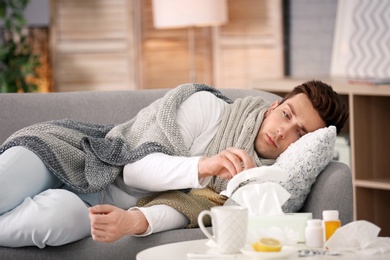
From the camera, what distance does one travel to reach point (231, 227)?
1.88 m

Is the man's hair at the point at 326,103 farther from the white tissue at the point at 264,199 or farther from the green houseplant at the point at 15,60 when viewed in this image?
the green houseplant at the point at 15,60

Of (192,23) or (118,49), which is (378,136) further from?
(118,49)

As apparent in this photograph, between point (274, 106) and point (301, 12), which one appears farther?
point (301, 12)

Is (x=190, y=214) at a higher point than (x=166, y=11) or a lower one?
lower

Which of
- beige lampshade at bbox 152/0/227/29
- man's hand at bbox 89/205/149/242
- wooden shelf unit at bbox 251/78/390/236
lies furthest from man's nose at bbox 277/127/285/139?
beige lampshade at bbox 152/0/227/29

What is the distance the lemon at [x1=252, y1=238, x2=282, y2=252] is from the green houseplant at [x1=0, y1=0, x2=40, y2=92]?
142 inches

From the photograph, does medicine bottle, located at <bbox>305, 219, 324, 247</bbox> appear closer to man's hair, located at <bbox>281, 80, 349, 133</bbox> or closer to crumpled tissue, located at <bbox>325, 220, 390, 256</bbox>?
crumpled tissue, located at <bbox>325, 220, 390, 256</bbox>

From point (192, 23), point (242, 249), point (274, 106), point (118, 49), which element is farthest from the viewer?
point (118, 49)

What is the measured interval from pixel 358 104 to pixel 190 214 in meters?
1.57

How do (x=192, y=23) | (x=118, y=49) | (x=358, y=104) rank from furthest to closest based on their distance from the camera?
(x=118, y=49) < (x=192, y=23) < (x=358, y=104)

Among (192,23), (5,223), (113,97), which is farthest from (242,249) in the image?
(192,23)

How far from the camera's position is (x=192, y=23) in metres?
5.11

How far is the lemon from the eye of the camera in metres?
1.84

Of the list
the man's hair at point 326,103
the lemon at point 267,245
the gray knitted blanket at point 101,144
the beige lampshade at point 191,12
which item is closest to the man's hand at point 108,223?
the gray knitted blanket at point 101,144
